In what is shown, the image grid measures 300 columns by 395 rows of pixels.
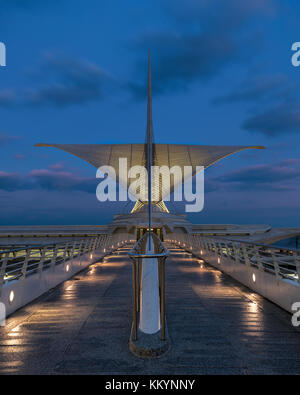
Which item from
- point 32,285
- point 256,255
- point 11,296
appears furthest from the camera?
point 256,255

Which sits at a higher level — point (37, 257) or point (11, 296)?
point (37, 257)

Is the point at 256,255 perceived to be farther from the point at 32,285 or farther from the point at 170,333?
the point at 32,285

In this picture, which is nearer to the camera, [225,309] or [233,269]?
[225,309]

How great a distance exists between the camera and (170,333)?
343 centimetres

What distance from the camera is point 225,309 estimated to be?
457 cm

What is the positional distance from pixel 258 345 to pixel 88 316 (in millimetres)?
2508

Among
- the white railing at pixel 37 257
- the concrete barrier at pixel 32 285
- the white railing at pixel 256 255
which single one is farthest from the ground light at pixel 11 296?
the white railing at pixel 256 255

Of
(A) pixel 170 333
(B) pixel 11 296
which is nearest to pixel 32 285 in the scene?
(B) pixel 11 296

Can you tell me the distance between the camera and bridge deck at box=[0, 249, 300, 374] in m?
2.59

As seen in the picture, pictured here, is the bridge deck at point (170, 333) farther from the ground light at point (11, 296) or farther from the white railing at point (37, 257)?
the white railing at point (37, 257)

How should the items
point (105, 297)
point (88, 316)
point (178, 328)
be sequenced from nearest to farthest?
1. point (178, 328)
2. point (88, 316)
3. point (105, 297)

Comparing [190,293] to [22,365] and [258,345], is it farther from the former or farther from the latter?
[22,365]

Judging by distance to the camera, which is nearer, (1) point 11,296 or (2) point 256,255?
(1) point 11,296
